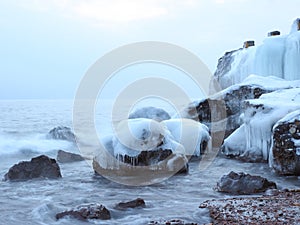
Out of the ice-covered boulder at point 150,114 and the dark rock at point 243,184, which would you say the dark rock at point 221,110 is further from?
the dark rock at point 243,184

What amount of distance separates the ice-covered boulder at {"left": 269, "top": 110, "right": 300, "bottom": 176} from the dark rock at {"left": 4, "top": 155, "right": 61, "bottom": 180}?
204 inches

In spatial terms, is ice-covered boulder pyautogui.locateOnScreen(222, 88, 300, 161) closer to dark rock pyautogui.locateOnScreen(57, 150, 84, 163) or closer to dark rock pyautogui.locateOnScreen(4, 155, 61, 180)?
dark rock pyautogui.locateOnScreen(57, 150, 84, 163)

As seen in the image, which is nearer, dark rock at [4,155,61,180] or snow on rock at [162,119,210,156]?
dark rock at [4,155,61,180]

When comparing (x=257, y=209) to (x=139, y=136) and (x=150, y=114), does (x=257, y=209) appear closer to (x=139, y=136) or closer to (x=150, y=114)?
(x=139, y=136)

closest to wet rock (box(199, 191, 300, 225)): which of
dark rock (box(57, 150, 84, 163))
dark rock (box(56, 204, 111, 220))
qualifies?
dark rock (box(56, 204, 111, 220))

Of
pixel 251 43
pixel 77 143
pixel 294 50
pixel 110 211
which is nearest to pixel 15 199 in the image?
pixel 110 211

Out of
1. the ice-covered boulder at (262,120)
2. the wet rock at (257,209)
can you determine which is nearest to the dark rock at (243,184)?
the wet rock at (257,209)

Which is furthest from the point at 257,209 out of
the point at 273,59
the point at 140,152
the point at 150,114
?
A: the point at 273,59

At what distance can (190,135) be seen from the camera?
468 inches

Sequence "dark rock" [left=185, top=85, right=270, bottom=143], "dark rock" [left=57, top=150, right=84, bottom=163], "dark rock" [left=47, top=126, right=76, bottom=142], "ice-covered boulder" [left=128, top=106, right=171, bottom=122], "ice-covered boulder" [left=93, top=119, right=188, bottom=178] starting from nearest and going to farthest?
"ice-covered boulder" [left=93, top=119, right=188, bottom=178] → "dark rock" [left=57, top=150, right=84, bottom=163] → "dark rock" [left=185, top=85, right=270, bottom=143] → "ice-covered boulder" [left=128, top=106, right=171, bottom=122] → "dark rock" [left=47, top=126, right=76, bottom=142]

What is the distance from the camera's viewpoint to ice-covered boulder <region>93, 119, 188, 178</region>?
30.7ft

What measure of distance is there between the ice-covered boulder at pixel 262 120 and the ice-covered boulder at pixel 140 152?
2.29 m

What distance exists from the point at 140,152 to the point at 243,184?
2.97 metres

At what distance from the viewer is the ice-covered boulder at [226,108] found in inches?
591
